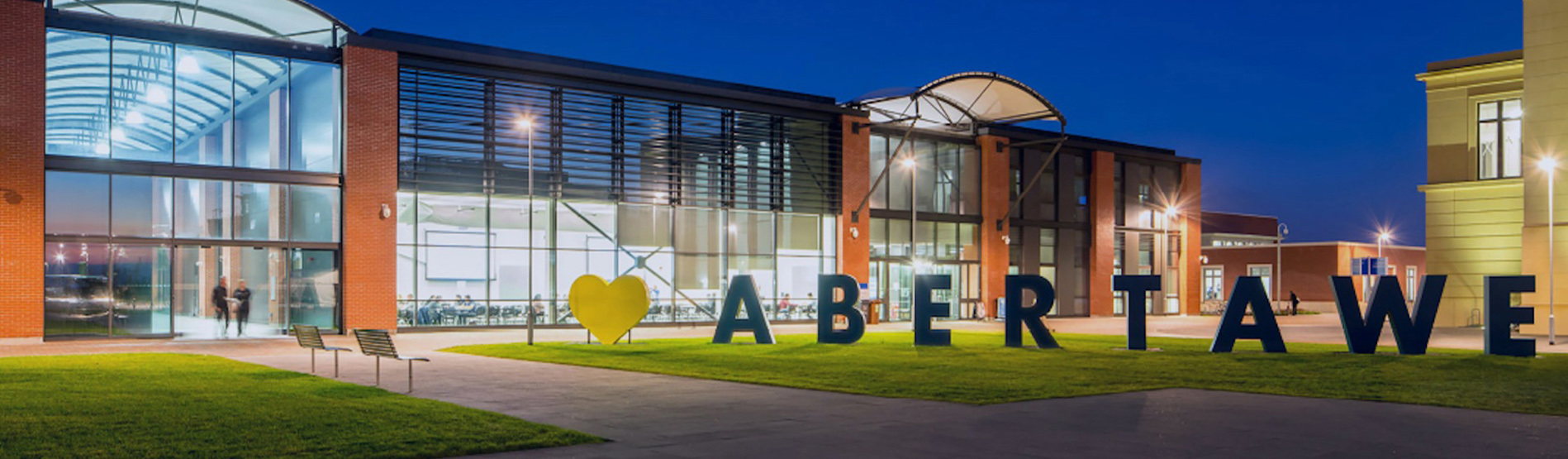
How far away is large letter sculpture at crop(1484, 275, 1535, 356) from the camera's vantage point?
73.5ft

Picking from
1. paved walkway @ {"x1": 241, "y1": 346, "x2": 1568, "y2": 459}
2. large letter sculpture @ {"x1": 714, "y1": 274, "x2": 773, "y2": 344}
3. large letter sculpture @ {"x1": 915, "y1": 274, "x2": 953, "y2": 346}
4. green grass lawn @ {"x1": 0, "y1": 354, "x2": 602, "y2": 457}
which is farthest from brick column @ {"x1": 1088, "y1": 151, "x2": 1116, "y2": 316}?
green grass lawn @ {"x1": 0, "y1": 354, "x2": 602, "y2": 457}

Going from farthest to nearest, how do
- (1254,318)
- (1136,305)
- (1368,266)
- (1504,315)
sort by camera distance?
(1368,266) < (1136,305) < (1254,318) < (1504,315)

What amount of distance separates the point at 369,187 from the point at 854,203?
1757cm

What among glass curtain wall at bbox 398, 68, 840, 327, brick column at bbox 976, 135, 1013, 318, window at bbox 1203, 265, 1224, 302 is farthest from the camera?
window at bbox 1203, 265, 1224, 302

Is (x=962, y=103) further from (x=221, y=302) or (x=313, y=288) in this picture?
(x=221, y=302)

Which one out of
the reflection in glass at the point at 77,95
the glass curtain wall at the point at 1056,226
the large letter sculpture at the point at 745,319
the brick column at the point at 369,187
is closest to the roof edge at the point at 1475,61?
the glass curtain wall at the point at 1056,226

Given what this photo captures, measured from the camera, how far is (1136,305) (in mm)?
24672

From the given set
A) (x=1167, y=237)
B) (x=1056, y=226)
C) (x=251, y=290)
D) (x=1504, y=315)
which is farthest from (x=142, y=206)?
(x=1167, y=237)

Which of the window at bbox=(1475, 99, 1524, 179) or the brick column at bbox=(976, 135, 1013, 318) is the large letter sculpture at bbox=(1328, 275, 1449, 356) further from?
the brick column at bbox=(976, 135, 1013, 318)

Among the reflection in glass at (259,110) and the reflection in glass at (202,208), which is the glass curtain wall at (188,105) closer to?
the reflection in glass at (259,110)

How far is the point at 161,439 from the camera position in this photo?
10188mm

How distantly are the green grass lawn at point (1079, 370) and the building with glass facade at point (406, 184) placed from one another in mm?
7778

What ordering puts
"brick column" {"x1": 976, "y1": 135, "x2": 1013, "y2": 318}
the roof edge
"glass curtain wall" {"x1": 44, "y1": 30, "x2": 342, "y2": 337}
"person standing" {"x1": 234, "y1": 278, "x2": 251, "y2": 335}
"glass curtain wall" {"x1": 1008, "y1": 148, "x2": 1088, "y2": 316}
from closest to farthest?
"glass curtain wall" {"x1": 44, "y1": 30, "x2": 342, "y2": 337}, "person standing" {"x1": 234, "y1": 278, "x2": 251, "y2": 335}, the roof edge, "brick column" {"x1": 976, "y1": 135, "x2": 1013, "y2": 318}, "glass curtain wall" {"x1": 1008, "y1": 148, "x2": 1088, "y2": 316}

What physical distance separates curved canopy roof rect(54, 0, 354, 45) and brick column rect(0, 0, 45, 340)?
2049 millimetres
